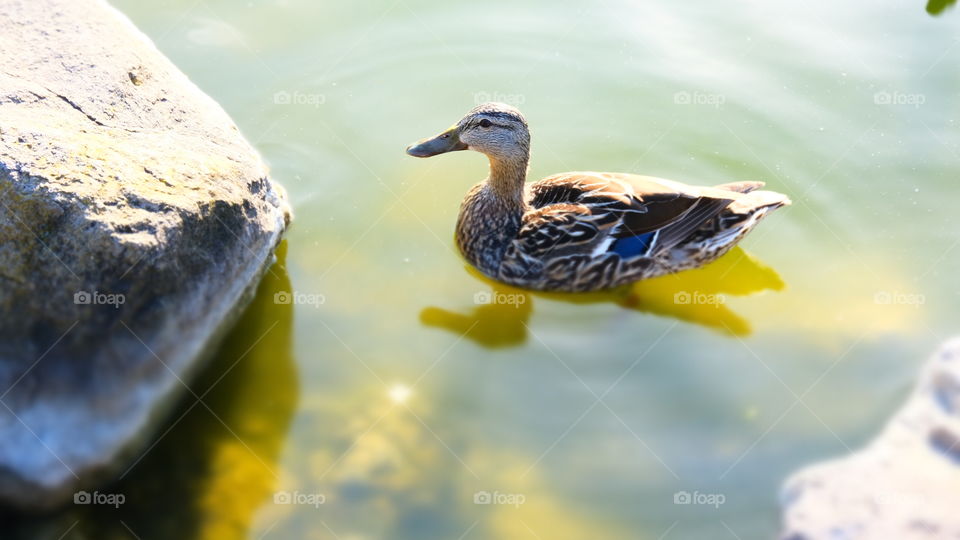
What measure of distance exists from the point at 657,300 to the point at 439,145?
6.44 feet

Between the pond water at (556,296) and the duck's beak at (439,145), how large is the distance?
23.5 inches

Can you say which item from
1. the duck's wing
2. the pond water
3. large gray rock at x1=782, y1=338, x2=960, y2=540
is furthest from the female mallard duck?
large gray rock at x1=782, y1=338, x2=960, y2=540

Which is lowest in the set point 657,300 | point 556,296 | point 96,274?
point 657,300

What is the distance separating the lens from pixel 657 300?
254 inches

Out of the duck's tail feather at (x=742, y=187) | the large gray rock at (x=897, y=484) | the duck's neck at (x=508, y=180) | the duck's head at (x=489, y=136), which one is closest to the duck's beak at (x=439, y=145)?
the duck's head at (x=489, y=136)

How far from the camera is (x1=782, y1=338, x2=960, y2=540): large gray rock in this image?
4727mm

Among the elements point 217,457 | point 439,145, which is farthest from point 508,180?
point 217,457

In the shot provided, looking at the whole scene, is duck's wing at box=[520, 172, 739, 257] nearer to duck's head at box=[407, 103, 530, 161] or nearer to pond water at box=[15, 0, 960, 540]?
pond water at box=[15, 0, 960, 540]

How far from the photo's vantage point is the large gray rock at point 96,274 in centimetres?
482

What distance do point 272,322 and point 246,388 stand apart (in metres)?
0.58

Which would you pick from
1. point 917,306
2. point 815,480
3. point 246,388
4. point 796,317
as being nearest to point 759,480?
point 815,480

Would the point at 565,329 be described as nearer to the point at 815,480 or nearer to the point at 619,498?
the point at 619,498

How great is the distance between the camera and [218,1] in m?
8.64

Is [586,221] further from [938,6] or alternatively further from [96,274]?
[938,6]
